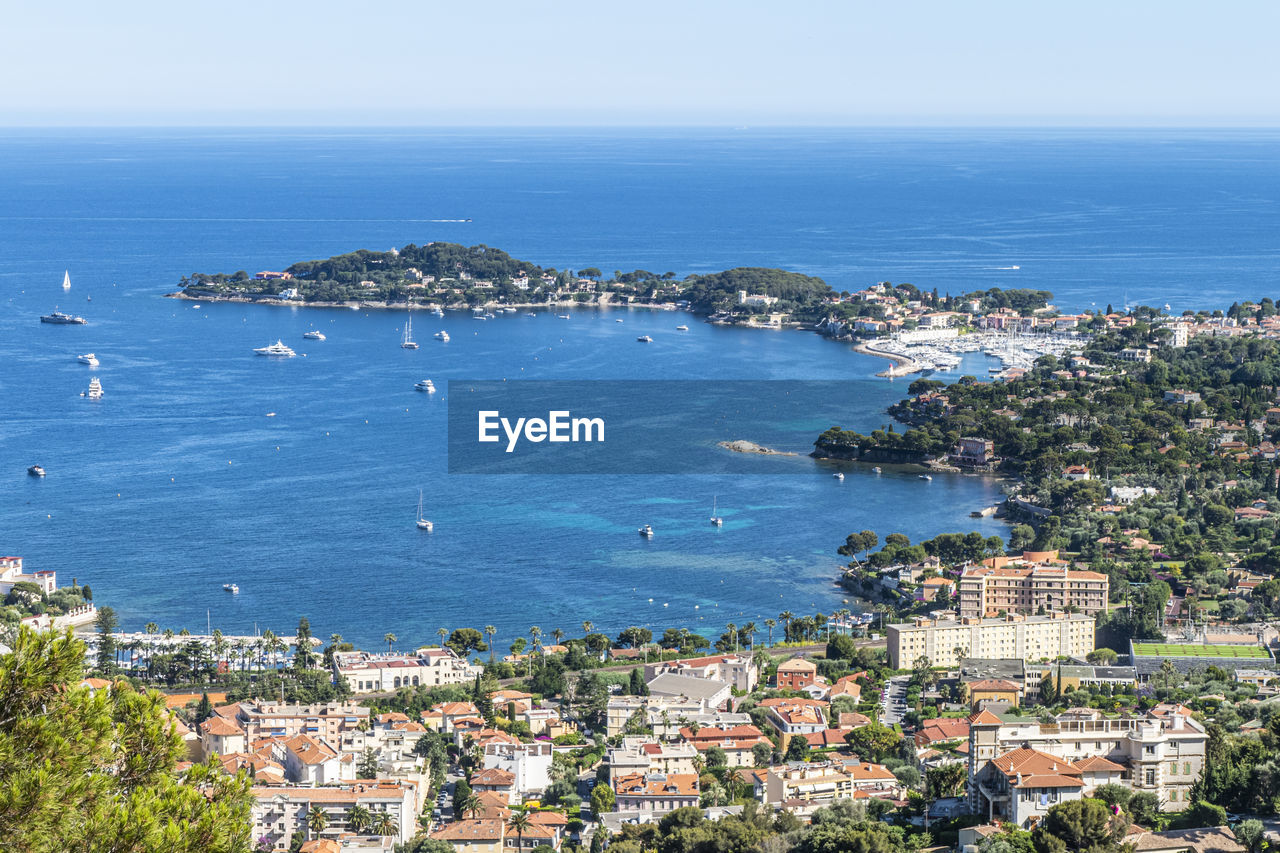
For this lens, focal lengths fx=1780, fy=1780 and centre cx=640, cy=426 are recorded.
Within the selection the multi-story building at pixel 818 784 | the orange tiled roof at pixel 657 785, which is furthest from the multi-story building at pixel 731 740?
→ the multi-story building at pixel 818 784

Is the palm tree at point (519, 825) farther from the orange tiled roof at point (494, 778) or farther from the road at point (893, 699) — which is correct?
the road at point (893, 699)

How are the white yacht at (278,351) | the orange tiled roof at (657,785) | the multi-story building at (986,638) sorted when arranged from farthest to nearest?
1. the white yacht at (278,351)
2. the multi-story building at (986,638)
3. the orange tiled roof at (657,785)

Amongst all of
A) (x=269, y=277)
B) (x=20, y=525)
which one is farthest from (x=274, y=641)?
(x=269, y=277)

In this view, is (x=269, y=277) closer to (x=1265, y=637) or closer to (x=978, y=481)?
(x=978, y=481)

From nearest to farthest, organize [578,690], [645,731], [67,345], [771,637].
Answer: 1. [645,731]
2. [578,690]
3. [771,637]
4. [67,345]

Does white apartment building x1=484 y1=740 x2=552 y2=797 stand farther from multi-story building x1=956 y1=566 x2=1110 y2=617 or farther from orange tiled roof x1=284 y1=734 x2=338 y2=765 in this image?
multi-story building x1=956 y1=566 x2=1110 y2=617

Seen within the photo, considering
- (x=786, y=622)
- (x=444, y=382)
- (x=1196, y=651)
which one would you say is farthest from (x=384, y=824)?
(x=444, y=382)
